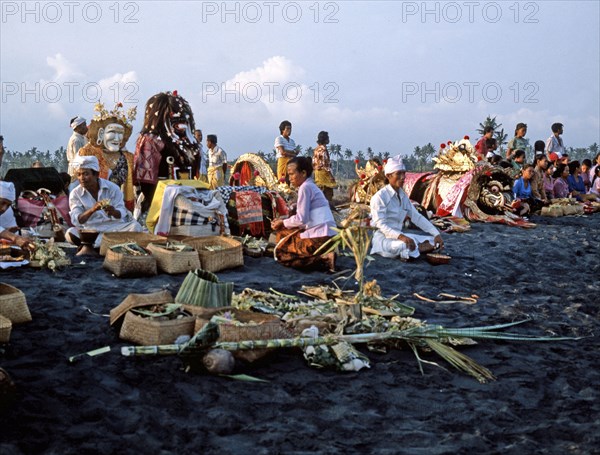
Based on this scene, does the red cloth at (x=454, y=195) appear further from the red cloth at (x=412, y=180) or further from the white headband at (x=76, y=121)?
the white headband at (x=76, y=121)

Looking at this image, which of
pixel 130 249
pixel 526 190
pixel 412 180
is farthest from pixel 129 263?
pixel 526 190

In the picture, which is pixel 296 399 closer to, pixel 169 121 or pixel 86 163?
pixel 86 163

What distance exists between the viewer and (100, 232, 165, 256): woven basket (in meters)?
6.93

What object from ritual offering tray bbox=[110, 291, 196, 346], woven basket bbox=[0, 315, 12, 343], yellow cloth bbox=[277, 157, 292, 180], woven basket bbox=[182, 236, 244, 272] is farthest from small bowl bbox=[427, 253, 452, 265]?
yellow cloth bbox=[277, 157, 292, 180]

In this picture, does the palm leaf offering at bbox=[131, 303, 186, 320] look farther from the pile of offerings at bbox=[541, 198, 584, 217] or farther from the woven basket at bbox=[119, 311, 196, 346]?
the pile of offerings at bbox=[541, 198, 584, 217]

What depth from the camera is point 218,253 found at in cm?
668

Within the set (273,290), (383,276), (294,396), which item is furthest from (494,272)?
(294,396)

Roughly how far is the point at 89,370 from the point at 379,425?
68.1 inches

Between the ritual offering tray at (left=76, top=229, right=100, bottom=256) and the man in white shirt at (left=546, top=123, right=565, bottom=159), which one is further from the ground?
the man in white shirt at (left=546, top=123, right=565, bottom=159)

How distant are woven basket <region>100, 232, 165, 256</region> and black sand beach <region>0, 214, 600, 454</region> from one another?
1.42m

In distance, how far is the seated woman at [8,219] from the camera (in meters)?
6.36

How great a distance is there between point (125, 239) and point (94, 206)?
555 mm

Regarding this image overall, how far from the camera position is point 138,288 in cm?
580

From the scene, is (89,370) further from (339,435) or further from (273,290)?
(273,290)
